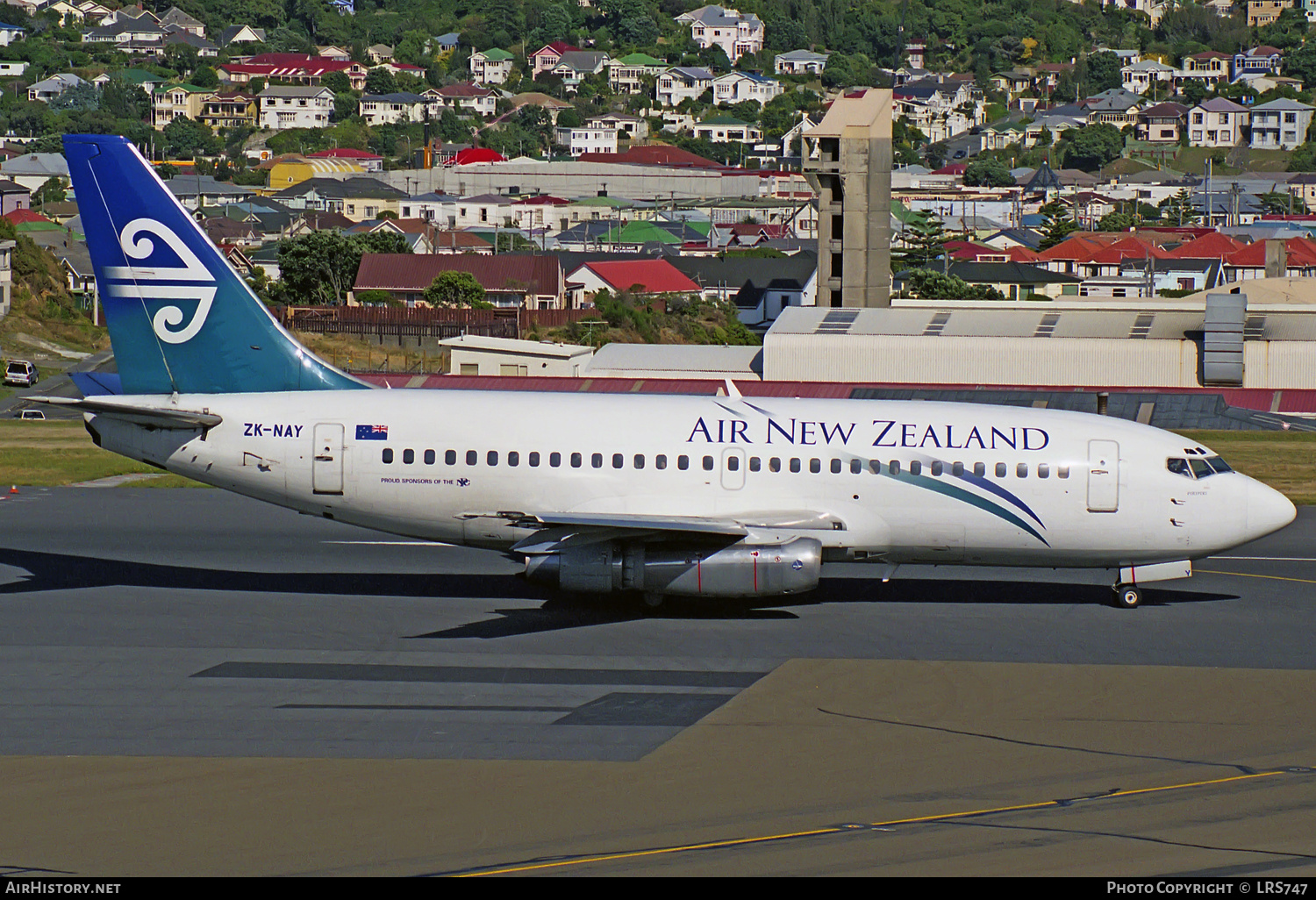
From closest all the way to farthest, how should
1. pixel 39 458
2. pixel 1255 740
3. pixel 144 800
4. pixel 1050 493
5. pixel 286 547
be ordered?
1. pixel 144 800
2. pixel 1255 740
3. pixel 1050 493
4. pixel 286 547
5. pixel 39 458

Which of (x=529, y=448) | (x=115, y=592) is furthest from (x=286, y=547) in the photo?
(x=529, y=448)

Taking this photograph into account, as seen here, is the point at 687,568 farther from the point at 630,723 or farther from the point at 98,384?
the point at 98,384

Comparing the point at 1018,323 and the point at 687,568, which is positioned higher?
the point at 687,568

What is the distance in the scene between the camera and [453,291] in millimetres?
119062

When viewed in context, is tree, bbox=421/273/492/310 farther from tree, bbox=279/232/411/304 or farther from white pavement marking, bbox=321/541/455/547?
white pavement marking, bbox=321/541/455/547

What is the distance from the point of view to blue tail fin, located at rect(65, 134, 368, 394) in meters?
32.8

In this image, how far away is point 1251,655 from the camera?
29.0 m

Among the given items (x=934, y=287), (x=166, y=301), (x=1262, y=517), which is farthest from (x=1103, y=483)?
(x=934, y=287)

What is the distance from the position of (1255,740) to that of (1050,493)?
889 cm

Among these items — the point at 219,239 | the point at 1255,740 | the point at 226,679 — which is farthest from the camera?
the point at 219,239

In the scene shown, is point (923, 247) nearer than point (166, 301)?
No

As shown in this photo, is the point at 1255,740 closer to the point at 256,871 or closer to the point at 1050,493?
the point at 1050,493

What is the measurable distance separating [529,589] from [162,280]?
1006cm

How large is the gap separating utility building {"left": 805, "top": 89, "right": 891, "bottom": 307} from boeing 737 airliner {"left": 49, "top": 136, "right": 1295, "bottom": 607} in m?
55.9
